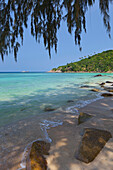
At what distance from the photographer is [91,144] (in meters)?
1.94

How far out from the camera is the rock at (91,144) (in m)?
1.76

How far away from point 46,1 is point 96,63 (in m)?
125

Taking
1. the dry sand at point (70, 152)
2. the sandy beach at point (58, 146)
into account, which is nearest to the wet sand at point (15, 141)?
the sandy beach at point (58, 146)

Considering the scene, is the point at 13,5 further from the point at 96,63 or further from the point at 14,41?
the point at 96,63

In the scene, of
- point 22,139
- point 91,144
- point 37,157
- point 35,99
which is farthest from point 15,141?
point 35,99

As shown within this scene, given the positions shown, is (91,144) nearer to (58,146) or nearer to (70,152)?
(70,152)

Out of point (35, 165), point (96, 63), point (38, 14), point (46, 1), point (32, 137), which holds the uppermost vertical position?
point (96, 63)

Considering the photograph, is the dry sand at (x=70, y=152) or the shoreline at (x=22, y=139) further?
the shoreline at (x=22, y=139)

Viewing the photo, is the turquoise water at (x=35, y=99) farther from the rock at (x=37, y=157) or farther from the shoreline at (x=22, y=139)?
the rock at (x=37, y=157)

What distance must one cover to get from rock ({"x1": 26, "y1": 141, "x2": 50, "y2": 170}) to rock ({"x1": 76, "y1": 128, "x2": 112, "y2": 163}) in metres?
0.59

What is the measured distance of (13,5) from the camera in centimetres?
245

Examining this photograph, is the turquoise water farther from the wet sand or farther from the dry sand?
the dry sand

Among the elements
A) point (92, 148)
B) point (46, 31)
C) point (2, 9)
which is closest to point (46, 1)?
point (46, 31)

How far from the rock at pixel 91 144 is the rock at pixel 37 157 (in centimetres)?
59
